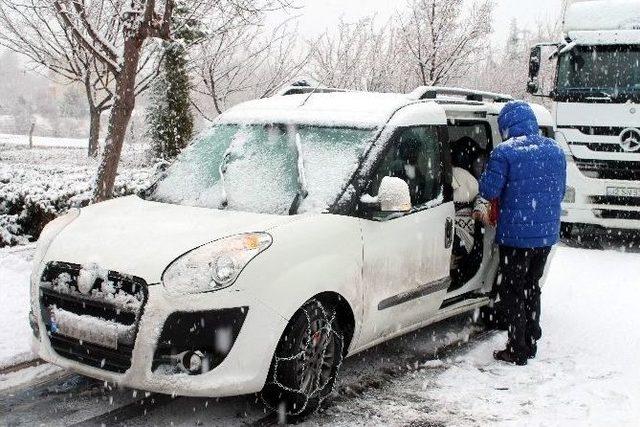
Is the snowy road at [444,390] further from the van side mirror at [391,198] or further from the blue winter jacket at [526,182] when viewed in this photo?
the van side mirror at [391,198]

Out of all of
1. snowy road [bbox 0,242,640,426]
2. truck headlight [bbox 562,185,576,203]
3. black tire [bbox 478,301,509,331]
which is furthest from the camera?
truck headlight [bbox 562,185,576,203]

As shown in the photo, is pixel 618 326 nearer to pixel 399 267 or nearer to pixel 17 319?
pixel 399 267

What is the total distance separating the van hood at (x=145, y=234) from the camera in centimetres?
383

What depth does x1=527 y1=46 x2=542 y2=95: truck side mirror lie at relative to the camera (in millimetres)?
10992

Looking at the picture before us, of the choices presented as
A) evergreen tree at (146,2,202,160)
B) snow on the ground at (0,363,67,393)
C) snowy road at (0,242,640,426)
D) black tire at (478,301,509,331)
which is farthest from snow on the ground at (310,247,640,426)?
evergreen tree at (146,2,202,160)

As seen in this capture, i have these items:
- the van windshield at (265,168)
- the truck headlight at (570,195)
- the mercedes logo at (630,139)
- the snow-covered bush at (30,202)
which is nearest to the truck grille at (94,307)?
the van windshield at (265,168)

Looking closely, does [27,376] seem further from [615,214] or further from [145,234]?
[615,214]

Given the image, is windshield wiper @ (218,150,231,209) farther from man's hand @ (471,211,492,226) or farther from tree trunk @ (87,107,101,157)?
tree trunk @ (87,107,101,157)

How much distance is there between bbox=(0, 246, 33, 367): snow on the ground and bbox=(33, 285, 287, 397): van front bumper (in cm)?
158

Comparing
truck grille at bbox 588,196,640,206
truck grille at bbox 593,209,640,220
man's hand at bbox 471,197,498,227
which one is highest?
man's hand at bbox 471,197,498,227

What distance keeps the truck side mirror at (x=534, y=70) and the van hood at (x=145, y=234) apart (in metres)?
7.72

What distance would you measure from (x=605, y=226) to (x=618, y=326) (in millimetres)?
4810

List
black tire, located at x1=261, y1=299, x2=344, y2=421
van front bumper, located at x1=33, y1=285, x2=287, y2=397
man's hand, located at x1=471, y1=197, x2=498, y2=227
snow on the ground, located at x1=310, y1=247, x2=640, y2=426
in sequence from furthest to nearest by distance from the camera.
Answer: man's hand, located at x1=471, y1=197, x2=498, y2=227 < snow on the ground, located at x1=310, y1=247, x2=640, y2=426 < black tire, located at x1=261, y1=299, x2=344, y2=421 < van front bumper, located at x1=33, y1=285, x2=287, y2=397

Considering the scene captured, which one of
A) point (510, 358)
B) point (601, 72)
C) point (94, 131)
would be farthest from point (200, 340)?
point (94, 131)
